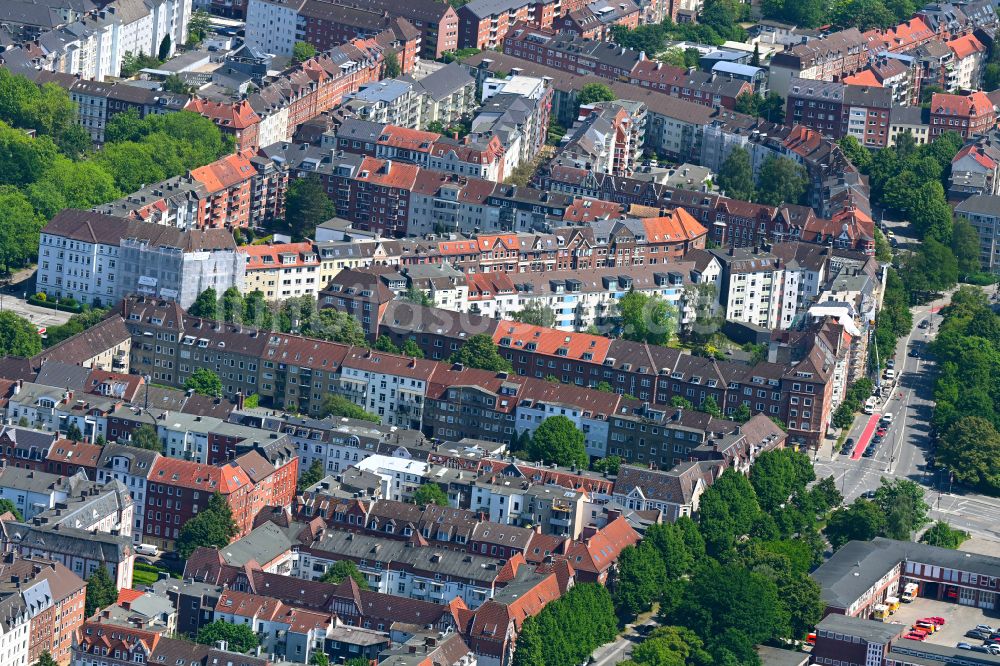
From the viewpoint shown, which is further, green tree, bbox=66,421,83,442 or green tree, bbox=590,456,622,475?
green tree, bbox=590,456,622,475

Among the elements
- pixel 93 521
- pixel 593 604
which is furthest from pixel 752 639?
pixel 93 521

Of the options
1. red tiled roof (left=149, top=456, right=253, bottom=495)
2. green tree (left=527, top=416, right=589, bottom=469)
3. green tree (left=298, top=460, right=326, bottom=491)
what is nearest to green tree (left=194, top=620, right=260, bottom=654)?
red tiled roof (left=149, top=456, right=253, bottom=495)

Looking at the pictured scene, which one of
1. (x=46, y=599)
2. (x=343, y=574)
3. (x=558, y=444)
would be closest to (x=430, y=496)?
(x=343, y=574)

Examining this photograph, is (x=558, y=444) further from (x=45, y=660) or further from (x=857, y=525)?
(x=45, y=660)

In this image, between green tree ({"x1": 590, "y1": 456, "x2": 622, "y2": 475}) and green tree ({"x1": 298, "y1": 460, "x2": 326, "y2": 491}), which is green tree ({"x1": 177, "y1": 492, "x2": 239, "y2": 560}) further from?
green tree ({"x1": 590, "y1": 456, "x2": 622, "y2": 475})

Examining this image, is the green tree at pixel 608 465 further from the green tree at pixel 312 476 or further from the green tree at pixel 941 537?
the green tree at pixel 941 537
